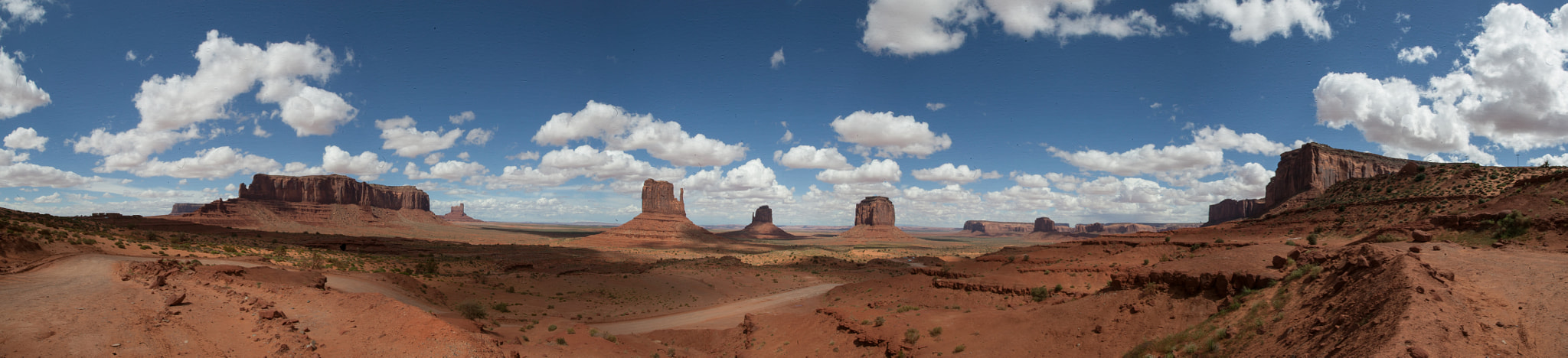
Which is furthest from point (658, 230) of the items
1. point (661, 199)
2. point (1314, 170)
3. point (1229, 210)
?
point (1229, 210)

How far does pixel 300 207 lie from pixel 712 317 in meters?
174

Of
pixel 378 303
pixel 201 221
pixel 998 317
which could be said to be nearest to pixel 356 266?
pixel 378 303

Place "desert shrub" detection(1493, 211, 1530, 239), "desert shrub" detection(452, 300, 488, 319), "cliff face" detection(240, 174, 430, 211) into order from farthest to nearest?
"cliff face" detection(240, 174, 430, 211), "desert shrub" detection(452, 300, 488, 319), "desert shrub" detection(1493, 211, 1530, 239)

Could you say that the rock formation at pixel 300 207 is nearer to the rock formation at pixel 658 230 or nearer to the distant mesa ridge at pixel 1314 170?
the rock formation at pixel 658 230

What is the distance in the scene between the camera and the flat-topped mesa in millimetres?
166000

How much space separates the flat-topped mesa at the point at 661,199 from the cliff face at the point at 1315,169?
13902 centimetres

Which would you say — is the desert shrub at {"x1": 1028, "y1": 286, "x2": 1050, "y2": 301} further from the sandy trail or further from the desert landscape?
the sandy trail

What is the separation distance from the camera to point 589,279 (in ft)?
160

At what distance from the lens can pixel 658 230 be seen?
14712 cm

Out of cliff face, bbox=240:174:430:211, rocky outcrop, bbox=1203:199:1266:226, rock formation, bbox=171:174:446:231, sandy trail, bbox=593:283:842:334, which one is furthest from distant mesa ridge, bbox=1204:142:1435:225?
cliff face, bbox=240:174:430:211

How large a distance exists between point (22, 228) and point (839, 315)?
115ft

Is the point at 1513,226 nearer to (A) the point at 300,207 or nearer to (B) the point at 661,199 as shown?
(B) the point at 661,199

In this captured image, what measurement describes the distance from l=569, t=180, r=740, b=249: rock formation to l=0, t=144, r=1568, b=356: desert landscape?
91714 mm

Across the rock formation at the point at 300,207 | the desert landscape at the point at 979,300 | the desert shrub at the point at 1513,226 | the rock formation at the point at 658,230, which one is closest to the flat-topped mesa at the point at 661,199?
the rock formation at the point at 658,230
